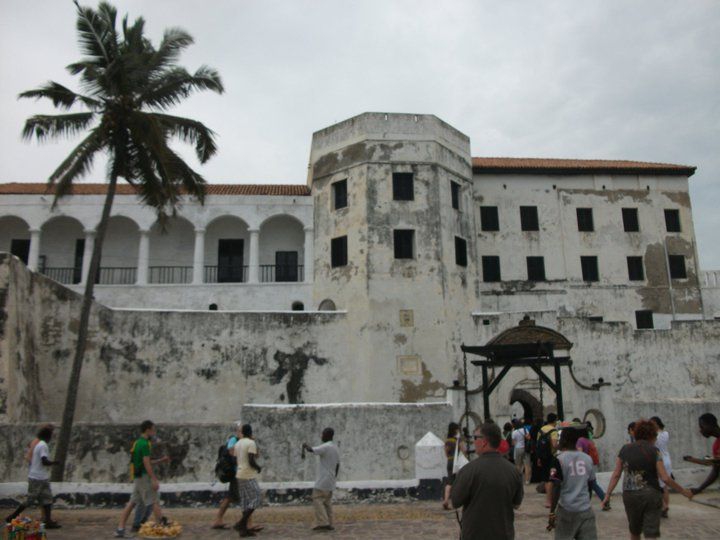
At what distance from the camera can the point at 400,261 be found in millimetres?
25500

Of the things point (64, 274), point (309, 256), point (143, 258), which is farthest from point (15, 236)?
point (309, 256)

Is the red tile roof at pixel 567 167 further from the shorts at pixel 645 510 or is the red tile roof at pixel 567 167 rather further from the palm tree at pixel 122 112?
the shorts at pixel 645 510

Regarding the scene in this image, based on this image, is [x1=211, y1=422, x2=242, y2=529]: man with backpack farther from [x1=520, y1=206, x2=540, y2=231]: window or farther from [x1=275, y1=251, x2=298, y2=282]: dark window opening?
[x1=520, y1=206, x2=540, y2=231]: window

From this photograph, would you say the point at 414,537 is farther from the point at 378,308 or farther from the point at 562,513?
the point at 378,308

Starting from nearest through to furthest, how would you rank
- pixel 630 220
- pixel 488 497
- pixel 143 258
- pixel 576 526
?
pixel 488 497 → pixel 576 526 → pixel 143 258 → pixel 630 220

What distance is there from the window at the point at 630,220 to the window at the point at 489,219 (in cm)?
649

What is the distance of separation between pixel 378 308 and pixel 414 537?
15.6 m

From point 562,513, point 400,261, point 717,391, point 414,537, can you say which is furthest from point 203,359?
point 717,391

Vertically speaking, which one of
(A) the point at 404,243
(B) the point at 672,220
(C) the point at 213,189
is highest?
(C) the point at 213,189

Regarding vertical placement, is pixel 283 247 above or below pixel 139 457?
above

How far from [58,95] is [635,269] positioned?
26035 millimetres

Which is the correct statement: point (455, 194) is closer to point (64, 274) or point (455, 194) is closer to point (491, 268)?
point (491, 268)

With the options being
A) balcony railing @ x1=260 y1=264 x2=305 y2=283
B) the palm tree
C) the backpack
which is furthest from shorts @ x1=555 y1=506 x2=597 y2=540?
balcony railing @ x1=260 y1=264 x2=305 y2=283

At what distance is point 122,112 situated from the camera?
53.7 feet
